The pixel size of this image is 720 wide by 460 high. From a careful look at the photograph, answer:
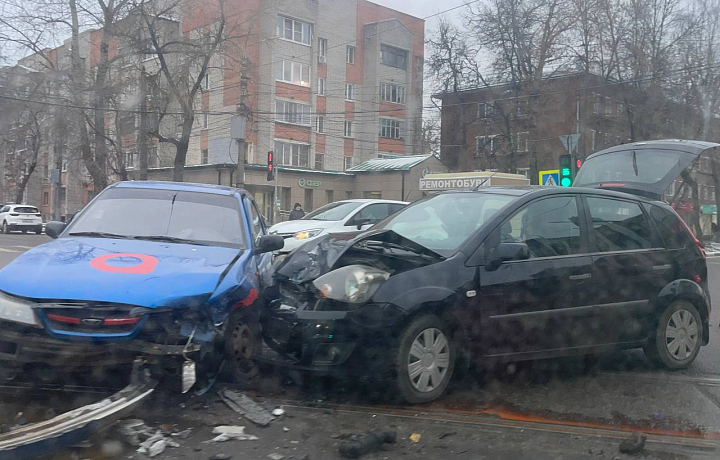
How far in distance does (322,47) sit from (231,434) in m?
47.5

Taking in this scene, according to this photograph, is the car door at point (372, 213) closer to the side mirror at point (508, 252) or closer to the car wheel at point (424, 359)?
the side mirror at point (508, 252)

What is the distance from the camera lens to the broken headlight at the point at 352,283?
15.8 feet

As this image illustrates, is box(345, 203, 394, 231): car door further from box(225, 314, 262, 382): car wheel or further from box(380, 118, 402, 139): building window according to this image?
box(380, 118, 402, 139): building window

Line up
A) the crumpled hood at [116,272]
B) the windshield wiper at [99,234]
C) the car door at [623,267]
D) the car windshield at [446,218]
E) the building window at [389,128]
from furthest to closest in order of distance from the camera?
the building window at [389,128] < the windshield wiper at [99,234] < the car door at [623,267] < the car windshield at [446,218] < the crumpled hood at [116,272]

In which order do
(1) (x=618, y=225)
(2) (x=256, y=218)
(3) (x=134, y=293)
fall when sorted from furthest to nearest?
(2) (x=256, y=218) < (1) (x=618, y=225) < (3) (x=134, y=293)

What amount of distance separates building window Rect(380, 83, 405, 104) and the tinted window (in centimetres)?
4811

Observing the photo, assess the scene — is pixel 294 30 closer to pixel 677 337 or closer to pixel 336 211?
pixel 336 211

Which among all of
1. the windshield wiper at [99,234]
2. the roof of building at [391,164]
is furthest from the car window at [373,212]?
the roof of building at [391,164]

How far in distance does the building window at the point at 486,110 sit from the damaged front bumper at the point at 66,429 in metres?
36.1

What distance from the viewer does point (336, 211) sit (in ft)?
45.4

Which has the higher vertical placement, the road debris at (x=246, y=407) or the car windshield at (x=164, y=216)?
the car windshield at (x=164, y=216)

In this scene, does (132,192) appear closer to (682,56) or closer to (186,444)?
(186,444)

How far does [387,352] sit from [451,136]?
43.1 meters

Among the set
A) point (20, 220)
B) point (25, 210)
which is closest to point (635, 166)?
point (20, 220)
